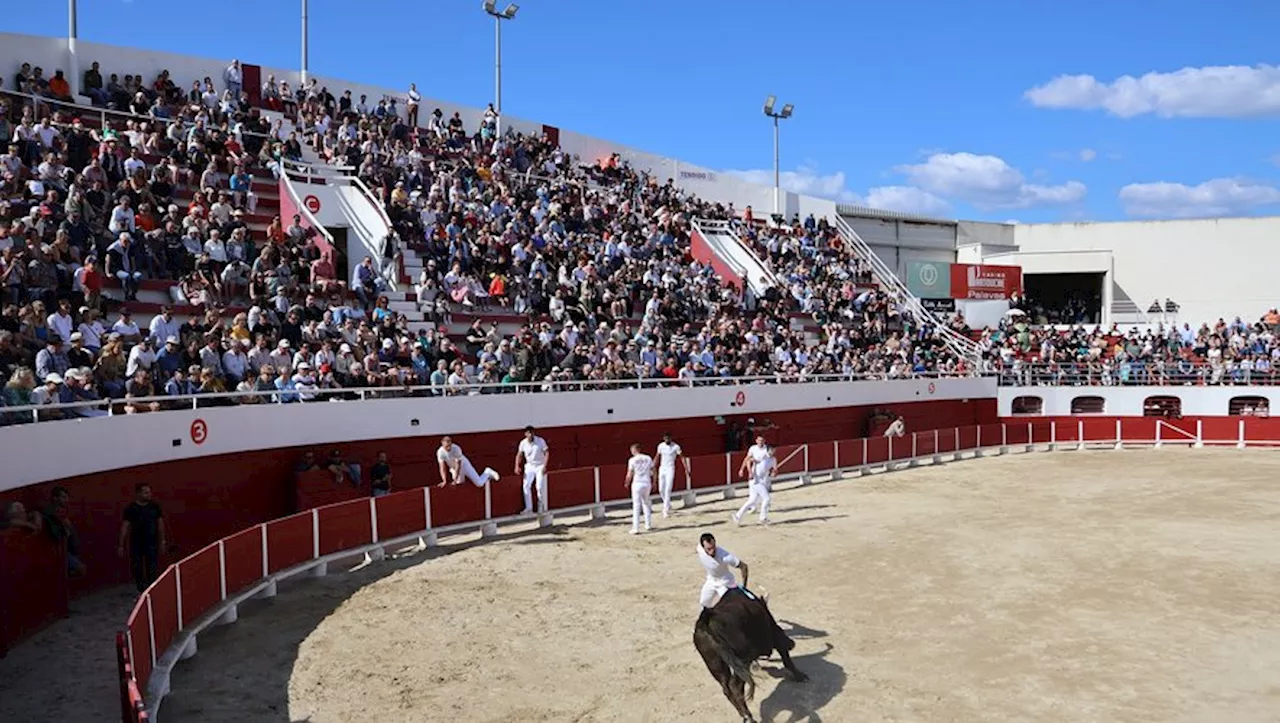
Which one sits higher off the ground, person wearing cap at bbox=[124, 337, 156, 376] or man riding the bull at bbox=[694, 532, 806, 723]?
person wearing cap at bbox=[124, 337, 156, 376]

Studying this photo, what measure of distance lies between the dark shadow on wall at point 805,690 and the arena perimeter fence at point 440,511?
5.26 m

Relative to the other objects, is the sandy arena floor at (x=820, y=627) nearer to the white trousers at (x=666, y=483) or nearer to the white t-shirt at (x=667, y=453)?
the white trousers at (x=666, y=483)

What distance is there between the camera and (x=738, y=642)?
9578 millimetres

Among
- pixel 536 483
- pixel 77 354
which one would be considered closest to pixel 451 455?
pixel 536 483

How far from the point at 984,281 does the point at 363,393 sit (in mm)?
30156

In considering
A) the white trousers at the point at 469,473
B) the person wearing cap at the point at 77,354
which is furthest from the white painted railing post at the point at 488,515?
the person wearing cap at the point at 77,354

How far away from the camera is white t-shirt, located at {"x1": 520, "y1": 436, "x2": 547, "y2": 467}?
61.7 ft

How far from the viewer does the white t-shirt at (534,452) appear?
1881cm

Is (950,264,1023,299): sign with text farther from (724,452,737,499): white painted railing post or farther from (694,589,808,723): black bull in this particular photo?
(694,589,808,723): black bull

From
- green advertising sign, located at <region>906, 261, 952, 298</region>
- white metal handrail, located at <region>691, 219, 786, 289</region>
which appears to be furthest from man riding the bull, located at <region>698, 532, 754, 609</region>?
green advertising sign, located at <region>906, 261, 952, 298</region>

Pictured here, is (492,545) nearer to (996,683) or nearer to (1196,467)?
(996,683)

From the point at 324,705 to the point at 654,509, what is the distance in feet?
38.6

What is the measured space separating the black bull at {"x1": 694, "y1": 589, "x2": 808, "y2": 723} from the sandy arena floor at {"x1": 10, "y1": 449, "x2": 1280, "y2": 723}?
44 cm

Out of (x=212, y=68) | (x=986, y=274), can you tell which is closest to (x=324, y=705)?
(x=212, y=68)
